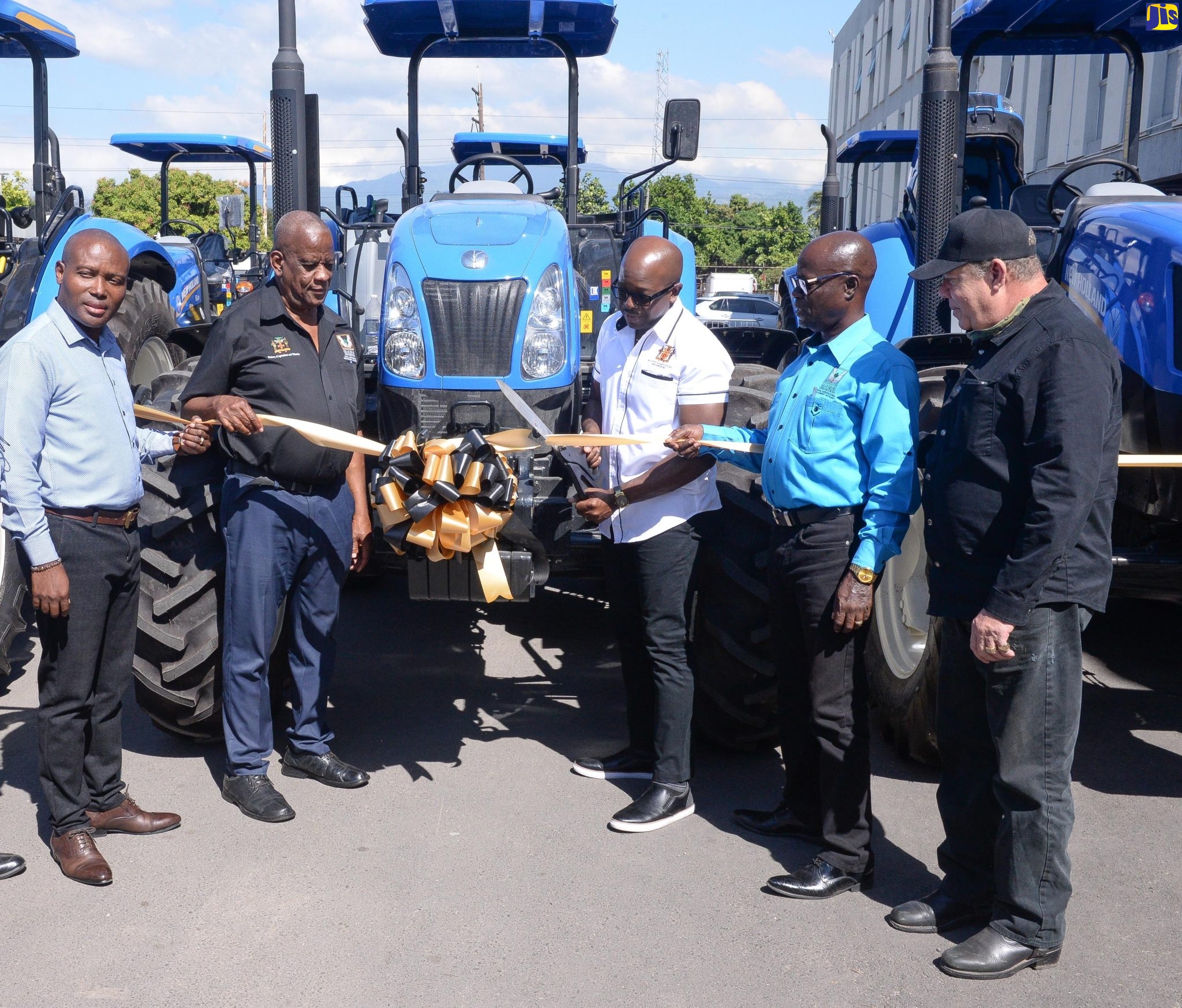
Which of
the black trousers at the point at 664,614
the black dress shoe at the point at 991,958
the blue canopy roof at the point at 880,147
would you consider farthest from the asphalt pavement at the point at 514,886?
the blue canopy roof at the point at 880,147

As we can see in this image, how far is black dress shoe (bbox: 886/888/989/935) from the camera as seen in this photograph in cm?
360

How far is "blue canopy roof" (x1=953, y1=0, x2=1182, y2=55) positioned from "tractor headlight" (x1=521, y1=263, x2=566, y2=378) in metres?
2.76

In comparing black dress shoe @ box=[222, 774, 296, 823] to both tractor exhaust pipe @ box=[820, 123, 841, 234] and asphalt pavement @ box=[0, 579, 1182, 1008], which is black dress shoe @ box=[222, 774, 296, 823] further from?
tractor exhaust pipe @ box=[820, 123, 841, 234]

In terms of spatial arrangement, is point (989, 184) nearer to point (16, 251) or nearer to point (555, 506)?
point (555, 506)

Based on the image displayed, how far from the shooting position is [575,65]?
6234mm

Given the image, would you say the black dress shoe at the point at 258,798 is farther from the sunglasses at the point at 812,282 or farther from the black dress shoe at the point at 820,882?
the sunglasses at the point at 812,282

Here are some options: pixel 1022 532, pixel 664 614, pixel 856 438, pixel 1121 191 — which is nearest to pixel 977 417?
pixel 1022 532

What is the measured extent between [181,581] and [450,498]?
128cm

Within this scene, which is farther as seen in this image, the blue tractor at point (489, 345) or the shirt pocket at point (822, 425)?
the blue tractor at point (489, 345)

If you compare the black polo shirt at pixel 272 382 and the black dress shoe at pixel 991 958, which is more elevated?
the black polo shirt at pixel 272 382

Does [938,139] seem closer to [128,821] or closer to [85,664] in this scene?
[85,664]

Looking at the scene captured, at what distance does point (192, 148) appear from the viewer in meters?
13.7

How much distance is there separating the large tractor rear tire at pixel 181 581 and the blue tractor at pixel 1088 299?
203 centimetres

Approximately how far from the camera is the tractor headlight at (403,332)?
4730 millimetres
